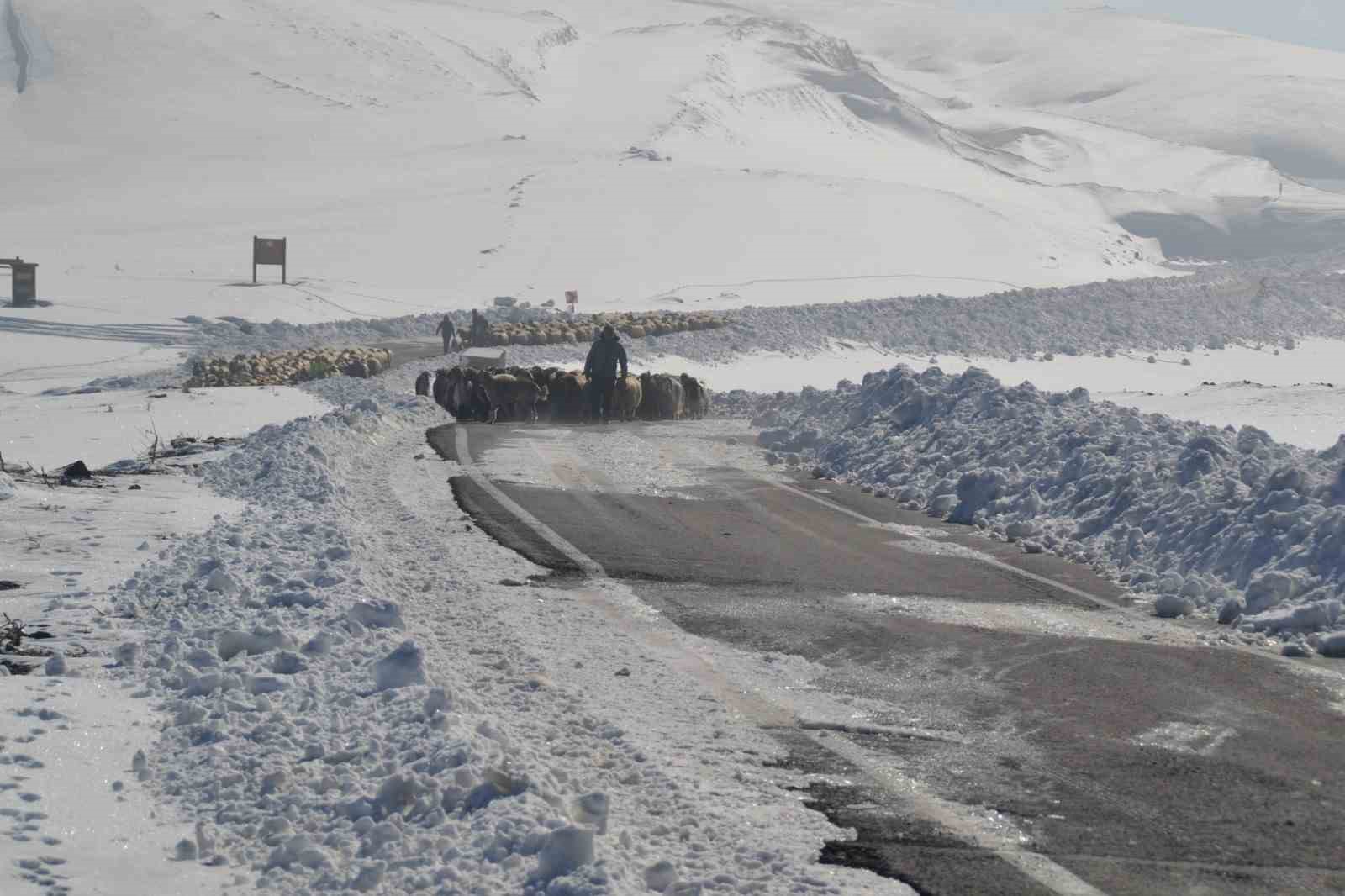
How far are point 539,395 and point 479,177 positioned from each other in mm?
66242

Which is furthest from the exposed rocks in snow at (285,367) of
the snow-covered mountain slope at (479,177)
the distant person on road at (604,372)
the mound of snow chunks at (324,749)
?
the mound of snow chunks at (324,749)

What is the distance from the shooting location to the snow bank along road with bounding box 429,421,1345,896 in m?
6.12

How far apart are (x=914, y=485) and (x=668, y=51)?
151 m

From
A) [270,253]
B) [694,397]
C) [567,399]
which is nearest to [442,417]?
[567,399]

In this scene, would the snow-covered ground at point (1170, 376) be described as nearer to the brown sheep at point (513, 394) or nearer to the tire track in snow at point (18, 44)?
the brown sheep at point (513, 394)

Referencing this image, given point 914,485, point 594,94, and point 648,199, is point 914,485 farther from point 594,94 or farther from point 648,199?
point 594,94

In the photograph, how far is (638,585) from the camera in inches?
453

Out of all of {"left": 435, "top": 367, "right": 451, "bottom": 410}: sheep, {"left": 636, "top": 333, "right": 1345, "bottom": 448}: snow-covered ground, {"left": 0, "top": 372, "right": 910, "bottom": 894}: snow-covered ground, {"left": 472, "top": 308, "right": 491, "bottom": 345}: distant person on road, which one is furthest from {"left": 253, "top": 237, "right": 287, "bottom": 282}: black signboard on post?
{"left": 0, "top": 372, "right": 910, "bottom": 894}: snow-covered ground

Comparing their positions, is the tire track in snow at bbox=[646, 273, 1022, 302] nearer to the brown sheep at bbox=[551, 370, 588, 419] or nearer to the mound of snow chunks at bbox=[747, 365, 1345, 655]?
the brown sheep at bbox=[551, 370, 588, 419]

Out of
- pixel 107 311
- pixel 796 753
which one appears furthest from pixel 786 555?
pixel 107 311

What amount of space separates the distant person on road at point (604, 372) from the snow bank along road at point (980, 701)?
13.3m

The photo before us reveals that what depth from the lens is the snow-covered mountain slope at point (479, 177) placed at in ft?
241

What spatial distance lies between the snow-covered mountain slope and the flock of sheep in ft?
96.0

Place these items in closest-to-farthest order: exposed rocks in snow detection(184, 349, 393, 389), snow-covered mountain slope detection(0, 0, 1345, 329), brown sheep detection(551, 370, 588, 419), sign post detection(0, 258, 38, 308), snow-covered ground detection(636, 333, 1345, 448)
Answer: brown sheep detection(551, 370, 588, 419) < exposed rocks in snow detection(184, 349, 393, 389) < snow-covered ground detection(636, 333, 1345, 448) < sign post detection(0, 258, 38, 308) < snow-covered mountain slope detection(0, 0, 1345, 329)
